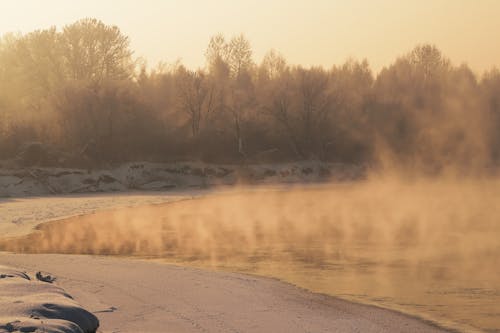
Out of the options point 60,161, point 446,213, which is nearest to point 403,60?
point 60,161

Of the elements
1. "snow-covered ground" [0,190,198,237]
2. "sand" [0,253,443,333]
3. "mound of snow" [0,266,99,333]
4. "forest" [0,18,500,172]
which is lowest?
"sand" [0,253,443,333]

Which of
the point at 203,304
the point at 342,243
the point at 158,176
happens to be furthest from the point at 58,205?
the point at 203,304

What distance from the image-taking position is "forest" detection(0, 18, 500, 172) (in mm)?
48094

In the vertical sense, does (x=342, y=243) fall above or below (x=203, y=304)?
above

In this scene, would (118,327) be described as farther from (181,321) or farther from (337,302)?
(337,302)

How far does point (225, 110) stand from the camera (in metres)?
57.8

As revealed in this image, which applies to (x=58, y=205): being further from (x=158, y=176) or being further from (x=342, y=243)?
(x=342, y=243)

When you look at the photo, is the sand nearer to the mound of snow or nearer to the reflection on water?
the mound of snow

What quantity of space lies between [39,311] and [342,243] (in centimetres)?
1118

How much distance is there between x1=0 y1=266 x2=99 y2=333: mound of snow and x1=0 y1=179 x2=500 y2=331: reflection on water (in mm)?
5025

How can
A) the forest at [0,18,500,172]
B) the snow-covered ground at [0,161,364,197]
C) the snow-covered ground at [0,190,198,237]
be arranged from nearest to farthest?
the snow-covered ground at [0,190,198,237], the snow-covered ground at [0,161,364,197], the forest at [0,18,500,172]

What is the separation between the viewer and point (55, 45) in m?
66.4

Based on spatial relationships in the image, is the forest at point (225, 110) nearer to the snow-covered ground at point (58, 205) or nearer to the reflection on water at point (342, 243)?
the snow-covered ground at point (58, 205)

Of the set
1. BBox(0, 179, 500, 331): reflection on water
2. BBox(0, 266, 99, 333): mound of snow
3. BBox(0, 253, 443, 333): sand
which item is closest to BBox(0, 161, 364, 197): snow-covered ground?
BBox(0, 179, 500, 331): reflection on water
